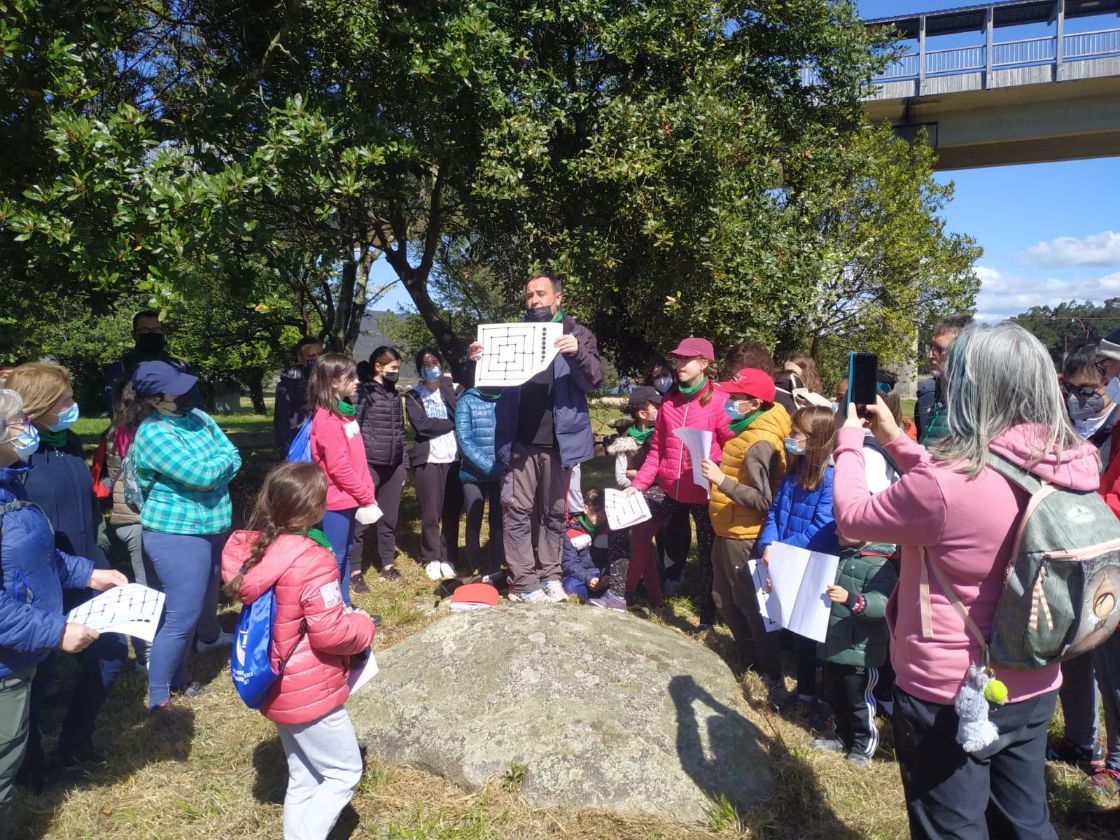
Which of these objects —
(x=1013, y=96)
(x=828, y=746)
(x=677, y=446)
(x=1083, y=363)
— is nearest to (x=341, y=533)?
(x=677, y=446)

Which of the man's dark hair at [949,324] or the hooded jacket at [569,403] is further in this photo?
the hooded jacket at [569,403]

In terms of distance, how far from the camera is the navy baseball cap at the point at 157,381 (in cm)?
438

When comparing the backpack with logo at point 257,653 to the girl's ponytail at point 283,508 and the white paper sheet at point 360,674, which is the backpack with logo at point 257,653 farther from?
the white paper sheet at point 360,674

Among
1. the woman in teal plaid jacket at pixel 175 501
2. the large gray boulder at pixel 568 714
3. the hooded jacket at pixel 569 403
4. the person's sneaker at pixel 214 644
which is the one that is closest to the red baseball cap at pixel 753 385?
the hooded jacket at pixel 569 403

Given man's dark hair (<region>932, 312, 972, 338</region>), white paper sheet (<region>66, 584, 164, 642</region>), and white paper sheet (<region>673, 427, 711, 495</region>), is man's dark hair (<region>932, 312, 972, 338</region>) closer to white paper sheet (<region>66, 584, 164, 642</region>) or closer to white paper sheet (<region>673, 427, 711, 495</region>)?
white paper sheet (<region>673, 427, 711, 495</region>)

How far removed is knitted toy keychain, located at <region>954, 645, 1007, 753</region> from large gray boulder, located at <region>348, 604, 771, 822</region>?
5.52ft

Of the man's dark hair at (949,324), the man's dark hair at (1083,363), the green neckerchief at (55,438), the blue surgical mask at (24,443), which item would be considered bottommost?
the green neckerchief at (55,438)

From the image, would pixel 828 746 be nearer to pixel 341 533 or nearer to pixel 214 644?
pixel 341 533

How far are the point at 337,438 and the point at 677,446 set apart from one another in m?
2.47

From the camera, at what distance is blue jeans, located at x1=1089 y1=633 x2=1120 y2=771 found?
149 inches

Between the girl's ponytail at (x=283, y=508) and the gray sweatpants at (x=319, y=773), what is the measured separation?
0.72 metres

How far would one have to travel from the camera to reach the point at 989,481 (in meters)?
2.20

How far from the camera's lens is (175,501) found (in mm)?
4504

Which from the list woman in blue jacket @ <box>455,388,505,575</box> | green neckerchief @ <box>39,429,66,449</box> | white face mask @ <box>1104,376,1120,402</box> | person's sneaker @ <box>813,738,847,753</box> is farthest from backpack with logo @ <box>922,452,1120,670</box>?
woman in blue jacket @ <box>455,388,505,575</box>
